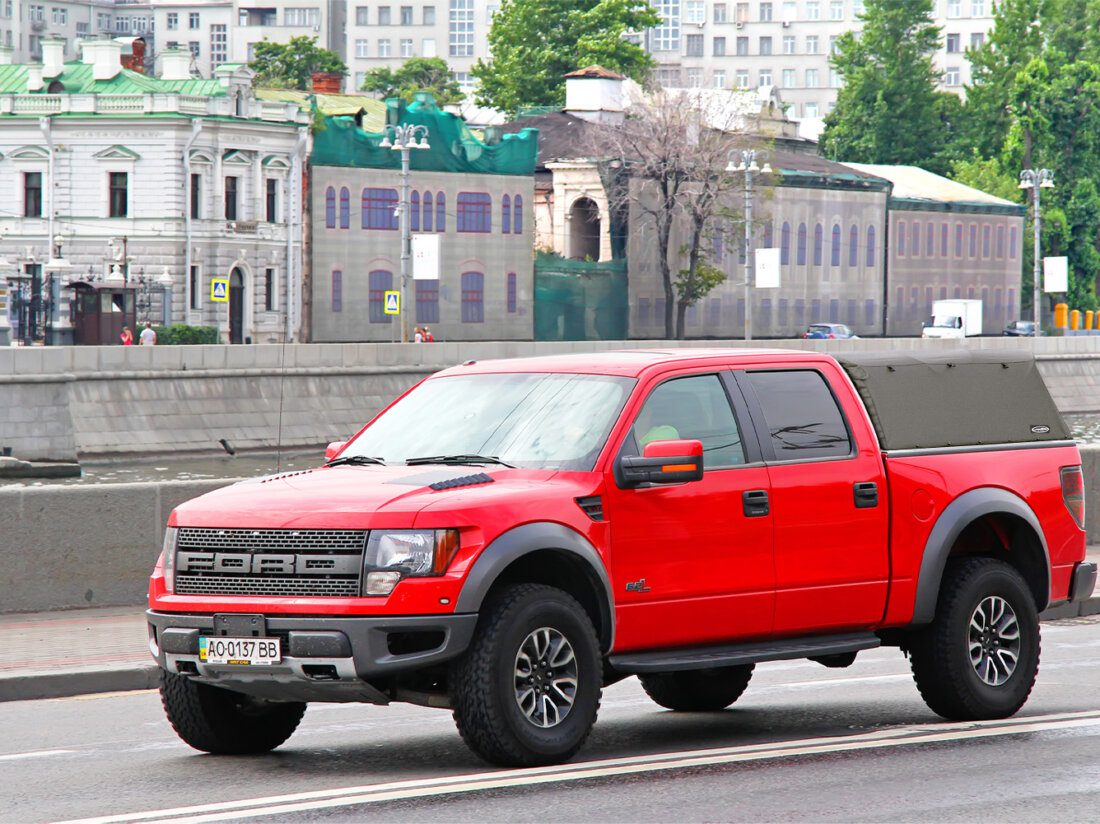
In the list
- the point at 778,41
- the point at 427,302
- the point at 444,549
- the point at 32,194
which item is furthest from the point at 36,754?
the point at 778,41

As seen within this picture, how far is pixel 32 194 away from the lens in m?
73.6

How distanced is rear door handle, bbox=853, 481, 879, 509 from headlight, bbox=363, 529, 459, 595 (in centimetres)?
233

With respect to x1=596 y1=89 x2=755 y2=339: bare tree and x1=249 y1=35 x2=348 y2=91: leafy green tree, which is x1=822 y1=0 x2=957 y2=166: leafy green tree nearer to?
x1=249 y1=35 x2=348 y2=91: leafy green tree

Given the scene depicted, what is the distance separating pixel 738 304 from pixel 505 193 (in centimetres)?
1302

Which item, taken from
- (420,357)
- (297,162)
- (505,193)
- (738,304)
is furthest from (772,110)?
(420,357)

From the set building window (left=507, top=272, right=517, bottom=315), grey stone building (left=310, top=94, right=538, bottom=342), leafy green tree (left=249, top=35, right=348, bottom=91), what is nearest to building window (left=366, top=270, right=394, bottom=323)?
grey stone building (left=310, top=94, right=538, bottom=342)

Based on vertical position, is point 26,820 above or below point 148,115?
below

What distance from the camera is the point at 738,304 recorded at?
90.1 metres

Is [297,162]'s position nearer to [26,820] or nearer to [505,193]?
[505,193]

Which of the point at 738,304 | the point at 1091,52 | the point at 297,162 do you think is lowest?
the point at 738,304

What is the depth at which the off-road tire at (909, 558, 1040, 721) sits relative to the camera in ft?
32.2

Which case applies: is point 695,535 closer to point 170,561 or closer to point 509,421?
point 509,421

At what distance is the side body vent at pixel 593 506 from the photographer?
841cm

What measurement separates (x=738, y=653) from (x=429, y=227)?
71.4m
